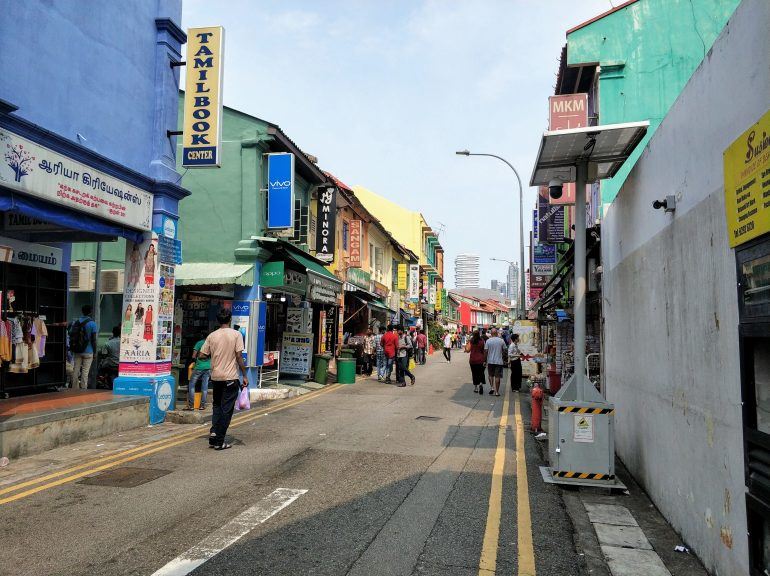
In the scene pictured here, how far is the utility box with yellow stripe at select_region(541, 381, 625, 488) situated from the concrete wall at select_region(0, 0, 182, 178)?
7.94 metres

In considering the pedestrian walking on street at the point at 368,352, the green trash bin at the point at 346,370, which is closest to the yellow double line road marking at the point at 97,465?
the green trash bin at the point at 346,370

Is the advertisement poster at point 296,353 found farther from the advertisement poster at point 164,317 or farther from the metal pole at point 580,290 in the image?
the metal pole at point 580,290

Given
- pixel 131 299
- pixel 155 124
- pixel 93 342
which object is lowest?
pixel 93 342

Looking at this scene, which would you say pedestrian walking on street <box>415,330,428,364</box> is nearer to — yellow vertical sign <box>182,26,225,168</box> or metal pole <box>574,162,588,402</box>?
yellow vertical sign <box>182,26,225,168</box>

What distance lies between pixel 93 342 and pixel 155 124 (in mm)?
4679

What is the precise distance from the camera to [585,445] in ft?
21.5

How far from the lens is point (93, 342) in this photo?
39.4 feet

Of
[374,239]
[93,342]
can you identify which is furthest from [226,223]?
[374,239]

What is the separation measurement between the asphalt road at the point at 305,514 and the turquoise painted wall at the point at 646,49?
30.3 feet

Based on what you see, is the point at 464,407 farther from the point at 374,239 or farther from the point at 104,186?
the point at 374,239

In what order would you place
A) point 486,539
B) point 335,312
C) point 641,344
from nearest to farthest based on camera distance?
point 486,539
point 641,344
point 335,312

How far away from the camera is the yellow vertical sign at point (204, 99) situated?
34.5ft

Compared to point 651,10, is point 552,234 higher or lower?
lower

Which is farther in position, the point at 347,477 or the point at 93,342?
the point at 93,342
